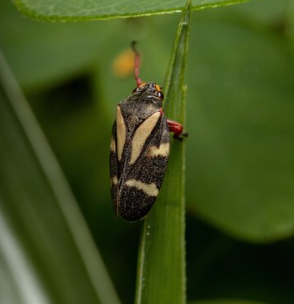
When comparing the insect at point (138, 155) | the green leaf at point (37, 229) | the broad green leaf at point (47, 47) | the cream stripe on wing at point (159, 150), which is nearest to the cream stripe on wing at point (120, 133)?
the insect at point (138, 155)

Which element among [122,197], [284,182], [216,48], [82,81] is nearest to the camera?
[122,197]

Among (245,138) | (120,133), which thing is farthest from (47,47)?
(245,138)

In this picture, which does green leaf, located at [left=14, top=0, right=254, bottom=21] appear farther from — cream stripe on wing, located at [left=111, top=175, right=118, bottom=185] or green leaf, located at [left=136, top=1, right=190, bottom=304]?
cream stripe on wing, located at [left=111, top=175, right=118, bottom=185]

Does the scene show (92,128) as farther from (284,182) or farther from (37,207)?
(284,182)

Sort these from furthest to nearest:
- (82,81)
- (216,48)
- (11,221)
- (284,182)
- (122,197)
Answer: (82,81), (216,48), (284,182), (11,221), (122,197)

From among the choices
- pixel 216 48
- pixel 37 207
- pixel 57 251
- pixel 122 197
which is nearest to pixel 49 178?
pixel 37 207

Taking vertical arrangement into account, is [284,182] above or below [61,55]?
below

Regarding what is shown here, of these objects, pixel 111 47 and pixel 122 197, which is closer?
pixel 122 197

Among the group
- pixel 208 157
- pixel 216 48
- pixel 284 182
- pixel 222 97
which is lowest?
pixel 284 182
